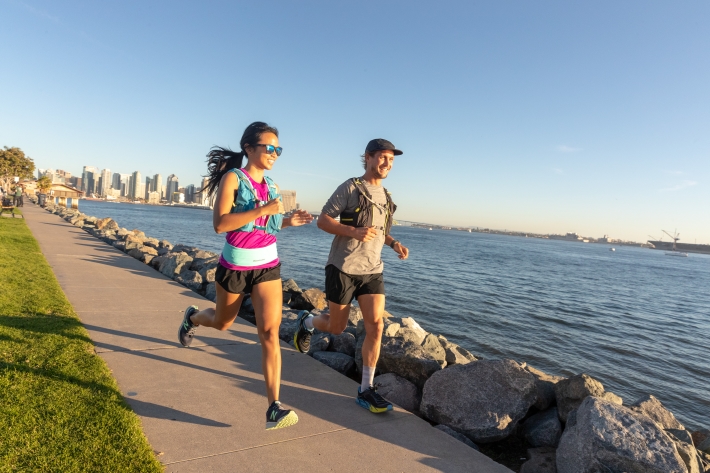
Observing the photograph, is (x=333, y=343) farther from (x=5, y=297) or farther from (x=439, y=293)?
(x=439, y=293)

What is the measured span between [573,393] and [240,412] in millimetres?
2842

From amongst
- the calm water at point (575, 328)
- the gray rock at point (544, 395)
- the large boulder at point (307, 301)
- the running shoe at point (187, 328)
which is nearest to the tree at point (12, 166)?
the calm water at point (575, 328)

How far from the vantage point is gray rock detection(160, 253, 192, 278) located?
31.2 ft

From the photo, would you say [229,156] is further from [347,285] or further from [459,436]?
[459,436]

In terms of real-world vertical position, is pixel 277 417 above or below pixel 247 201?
below

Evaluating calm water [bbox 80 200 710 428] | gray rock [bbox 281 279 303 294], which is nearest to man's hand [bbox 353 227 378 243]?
gray rock [bbox 281 279 303 294]

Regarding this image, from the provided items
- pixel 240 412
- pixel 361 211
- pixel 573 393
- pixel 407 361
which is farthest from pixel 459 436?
pixel 361 211

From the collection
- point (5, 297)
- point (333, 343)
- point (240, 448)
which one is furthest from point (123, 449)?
point (5, 297)

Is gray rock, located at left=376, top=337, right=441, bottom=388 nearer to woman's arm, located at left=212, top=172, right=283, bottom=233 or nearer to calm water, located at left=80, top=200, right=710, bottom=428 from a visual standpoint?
woman's arm, located at left=212, top=172, right=283, bottom=233

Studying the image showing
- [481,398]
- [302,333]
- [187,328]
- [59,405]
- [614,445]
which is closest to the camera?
[614,445]

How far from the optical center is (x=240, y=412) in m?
3.17

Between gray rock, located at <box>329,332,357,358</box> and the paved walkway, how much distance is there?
73 cm

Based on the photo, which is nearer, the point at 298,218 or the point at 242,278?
the point at 242,278

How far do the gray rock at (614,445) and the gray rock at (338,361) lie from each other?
2.35 m
